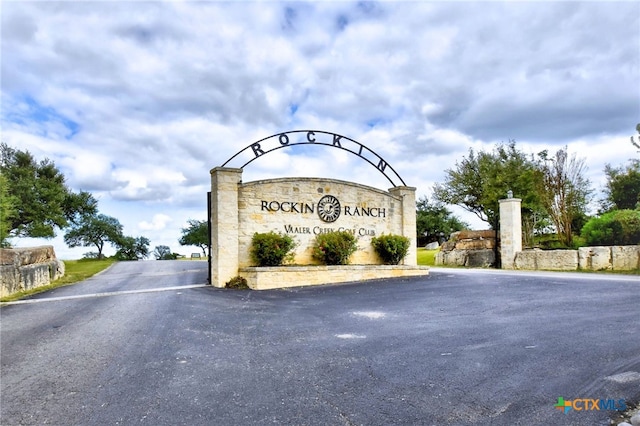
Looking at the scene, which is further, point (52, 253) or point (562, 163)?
point (562, 163)

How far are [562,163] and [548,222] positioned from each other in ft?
12.3

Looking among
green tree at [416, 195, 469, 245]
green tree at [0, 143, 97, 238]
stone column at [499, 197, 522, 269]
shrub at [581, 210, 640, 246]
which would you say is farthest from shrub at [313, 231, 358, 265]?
green tree at [416, 195, 469, 245]

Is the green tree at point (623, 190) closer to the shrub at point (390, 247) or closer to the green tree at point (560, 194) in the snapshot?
the green tree at point (560, 194)

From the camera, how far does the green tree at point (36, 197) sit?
22609 mm

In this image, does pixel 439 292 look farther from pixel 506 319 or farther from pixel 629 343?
pixel 629 343

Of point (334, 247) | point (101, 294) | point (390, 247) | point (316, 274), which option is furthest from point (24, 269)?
point (390, 247)

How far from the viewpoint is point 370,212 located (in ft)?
45.2

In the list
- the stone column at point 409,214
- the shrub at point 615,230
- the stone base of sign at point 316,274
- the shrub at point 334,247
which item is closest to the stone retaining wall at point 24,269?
the stone base of sign at point 316,274

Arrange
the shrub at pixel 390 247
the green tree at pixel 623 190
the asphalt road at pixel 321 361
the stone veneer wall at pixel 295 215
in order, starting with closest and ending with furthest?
the asphalt road at pixel 321 361
the stone veneer wall at pixel 295 215
the shrub at pixel 390 247
the green tree at pixel 623 190

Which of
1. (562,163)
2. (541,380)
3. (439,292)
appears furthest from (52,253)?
(562,163)

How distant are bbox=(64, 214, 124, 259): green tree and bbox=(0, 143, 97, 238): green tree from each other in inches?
186

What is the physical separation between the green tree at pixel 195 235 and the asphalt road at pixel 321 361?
34.6 metres

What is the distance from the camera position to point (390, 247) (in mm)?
13328

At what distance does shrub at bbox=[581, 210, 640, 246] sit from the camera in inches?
577
